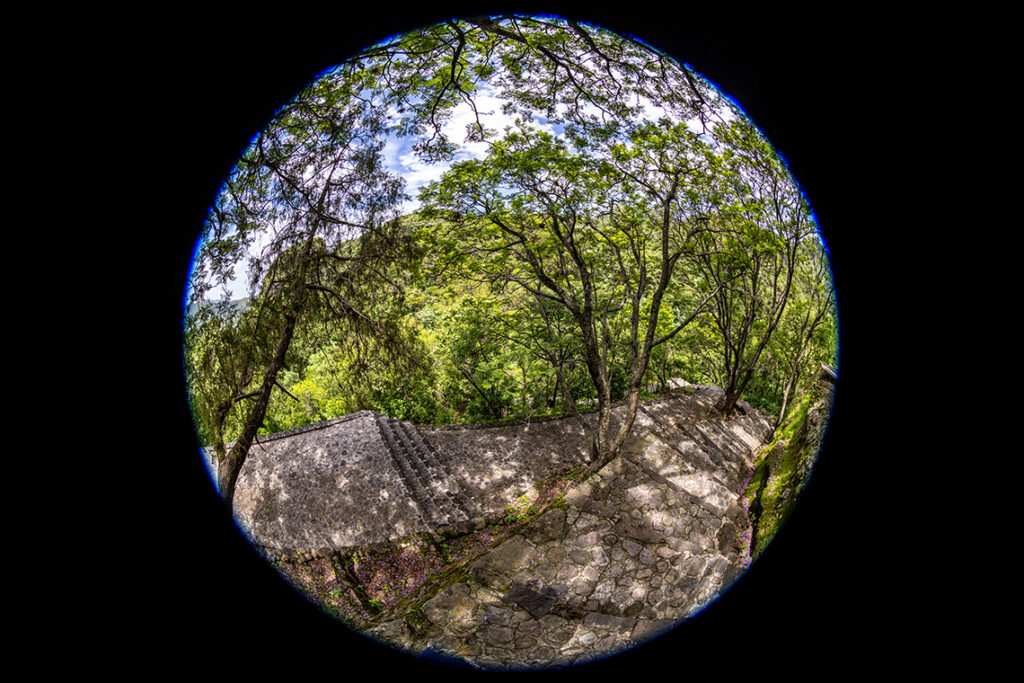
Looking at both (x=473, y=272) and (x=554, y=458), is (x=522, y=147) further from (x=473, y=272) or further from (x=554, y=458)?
(x=554, y=458)

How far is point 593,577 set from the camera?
2223 millimetres

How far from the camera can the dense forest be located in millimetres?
1856

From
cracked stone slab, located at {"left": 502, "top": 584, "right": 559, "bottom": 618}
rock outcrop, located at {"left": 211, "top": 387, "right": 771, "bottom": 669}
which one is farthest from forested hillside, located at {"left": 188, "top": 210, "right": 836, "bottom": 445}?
cracked stone slab, located at {"left": 502, "top": 584, "right": 559, "bottom": 618}

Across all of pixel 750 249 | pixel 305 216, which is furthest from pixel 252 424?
pixel 750 249

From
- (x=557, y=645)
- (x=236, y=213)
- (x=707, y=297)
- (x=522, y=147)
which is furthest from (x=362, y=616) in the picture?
(x=707, y=297)

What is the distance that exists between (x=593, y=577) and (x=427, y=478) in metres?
1.26

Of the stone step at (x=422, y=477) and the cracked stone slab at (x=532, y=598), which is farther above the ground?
the stone step at (x=422, y=477)

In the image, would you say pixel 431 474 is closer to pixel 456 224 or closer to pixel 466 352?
pixel 466 352

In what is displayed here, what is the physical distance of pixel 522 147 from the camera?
249cm

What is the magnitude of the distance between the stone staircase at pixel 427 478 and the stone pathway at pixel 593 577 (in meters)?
0.33

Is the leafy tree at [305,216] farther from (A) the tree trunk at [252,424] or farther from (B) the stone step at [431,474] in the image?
(B) the stone step at [431,474]

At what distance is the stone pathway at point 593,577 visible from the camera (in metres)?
1.85

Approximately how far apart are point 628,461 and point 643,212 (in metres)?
2.36

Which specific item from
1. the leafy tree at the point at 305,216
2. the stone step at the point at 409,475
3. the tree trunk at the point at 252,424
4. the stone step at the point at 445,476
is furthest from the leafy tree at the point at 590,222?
the stone step at the point at 409,475
